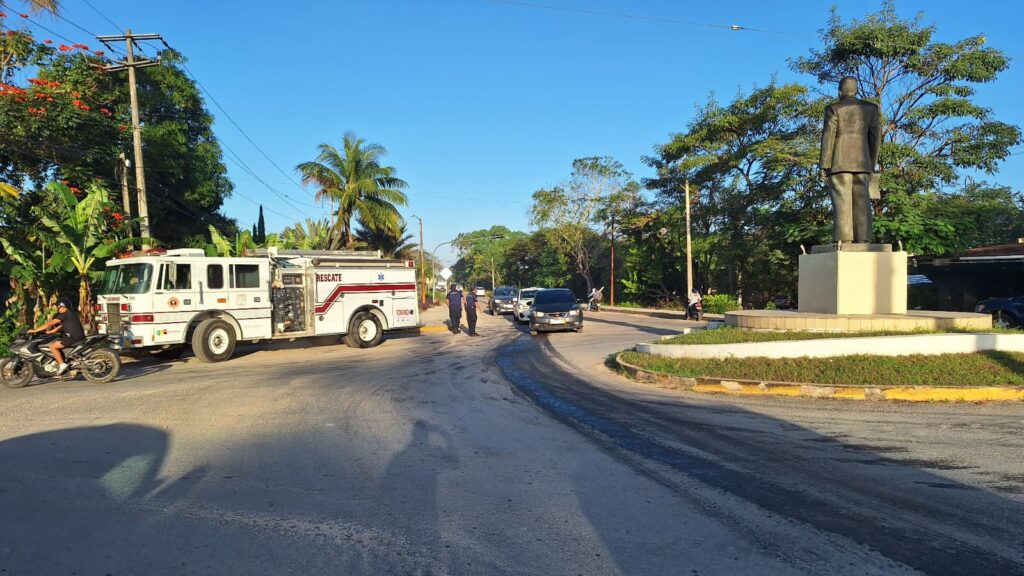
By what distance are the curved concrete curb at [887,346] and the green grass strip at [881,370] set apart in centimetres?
16

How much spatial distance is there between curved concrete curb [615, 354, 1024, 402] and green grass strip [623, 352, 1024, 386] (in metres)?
0.11

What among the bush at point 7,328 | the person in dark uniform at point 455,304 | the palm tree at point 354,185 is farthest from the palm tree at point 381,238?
the bush at point 7,328

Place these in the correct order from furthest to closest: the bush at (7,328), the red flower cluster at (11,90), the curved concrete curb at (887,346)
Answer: the red flower cluster at (11,90) → the bush at (7,328) → the curved concrete curb at (887,346)

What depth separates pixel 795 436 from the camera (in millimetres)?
6570

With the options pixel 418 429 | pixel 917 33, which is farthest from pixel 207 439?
pixel 917 33

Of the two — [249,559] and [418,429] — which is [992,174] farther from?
[249,559]

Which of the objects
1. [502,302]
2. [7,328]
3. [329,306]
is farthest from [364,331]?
[502,302]

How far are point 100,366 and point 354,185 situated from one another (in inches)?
758

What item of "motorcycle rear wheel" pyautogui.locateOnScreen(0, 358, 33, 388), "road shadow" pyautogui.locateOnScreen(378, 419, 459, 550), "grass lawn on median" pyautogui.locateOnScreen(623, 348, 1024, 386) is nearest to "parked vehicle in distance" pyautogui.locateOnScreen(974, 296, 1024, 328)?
"grass lawn on median" pyautogui.locateOnScreen(623, 348, 1024, 386)

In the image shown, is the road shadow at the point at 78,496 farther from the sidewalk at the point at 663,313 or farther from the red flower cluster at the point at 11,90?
the sidewalk at the point at 663,313

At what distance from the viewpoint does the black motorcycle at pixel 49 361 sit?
10.9m

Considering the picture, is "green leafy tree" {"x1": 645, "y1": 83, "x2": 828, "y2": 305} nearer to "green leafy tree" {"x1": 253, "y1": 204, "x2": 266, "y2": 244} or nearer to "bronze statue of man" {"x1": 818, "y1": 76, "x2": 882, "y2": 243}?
"bronze statue of man" {"x1": 818, "y1": 76, "x2": 882, "y2": 243}

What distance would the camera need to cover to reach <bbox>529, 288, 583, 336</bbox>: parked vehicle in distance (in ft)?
67.8

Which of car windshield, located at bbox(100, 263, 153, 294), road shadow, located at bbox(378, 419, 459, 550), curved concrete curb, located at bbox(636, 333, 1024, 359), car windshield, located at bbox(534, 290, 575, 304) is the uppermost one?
car windshield, located at bbox(100, 263, 153, 294)
